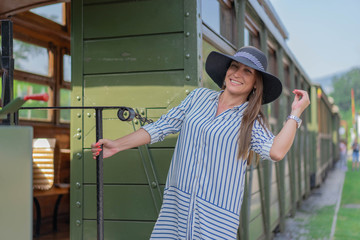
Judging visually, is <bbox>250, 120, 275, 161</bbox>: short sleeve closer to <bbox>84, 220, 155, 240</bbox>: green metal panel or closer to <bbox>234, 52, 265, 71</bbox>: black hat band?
<bbox>234, 52, 265, 71</bbox>: black hat band

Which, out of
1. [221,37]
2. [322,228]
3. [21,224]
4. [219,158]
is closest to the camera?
[21,224]

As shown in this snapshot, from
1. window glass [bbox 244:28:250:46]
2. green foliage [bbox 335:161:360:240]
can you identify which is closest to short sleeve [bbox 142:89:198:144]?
window glass [bbox 244:28:250:46]

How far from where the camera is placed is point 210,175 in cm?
244

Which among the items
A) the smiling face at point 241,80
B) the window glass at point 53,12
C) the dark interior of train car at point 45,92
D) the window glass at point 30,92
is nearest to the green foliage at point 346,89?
the dark interior of train car at point 45,92

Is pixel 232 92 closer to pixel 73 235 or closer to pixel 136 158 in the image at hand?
pixel 136 158

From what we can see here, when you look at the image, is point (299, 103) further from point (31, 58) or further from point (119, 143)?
point (31, 58)

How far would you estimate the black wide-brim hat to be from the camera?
8.25 feet

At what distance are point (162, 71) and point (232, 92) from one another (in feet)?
2.70

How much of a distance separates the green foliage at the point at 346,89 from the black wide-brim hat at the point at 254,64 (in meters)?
98.7

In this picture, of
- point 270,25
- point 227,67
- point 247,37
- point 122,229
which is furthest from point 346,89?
point 227,67

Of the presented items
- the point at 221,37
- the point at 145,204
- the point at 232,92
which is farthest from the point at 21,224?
the point at 221,37

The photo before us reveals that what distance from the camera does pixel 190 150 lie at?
250 centimetres

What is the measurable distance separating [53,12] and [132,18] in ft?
9.04

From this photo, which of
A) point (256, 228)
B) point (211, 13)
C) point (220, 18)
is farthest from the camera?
point (256, 228)
